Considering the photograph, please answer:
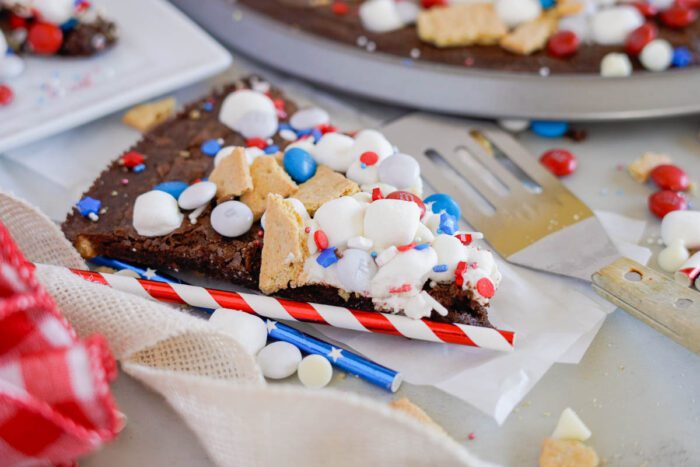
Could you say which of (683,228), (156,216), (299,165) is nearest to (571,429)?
(683,228)

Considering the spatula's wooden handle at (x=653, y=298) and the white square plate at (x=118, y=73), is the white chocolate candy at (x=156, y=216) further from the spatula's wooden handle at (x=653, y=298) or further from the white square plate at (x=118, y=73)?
the spatula's wooden handle at (x=653, y=298)

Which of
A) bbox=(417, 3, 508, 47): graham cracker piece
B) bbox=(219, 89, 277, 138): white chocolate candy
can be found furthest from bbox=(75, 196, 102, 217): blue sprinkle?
bbox=(417, 3, 508, 47): graham cracker piece

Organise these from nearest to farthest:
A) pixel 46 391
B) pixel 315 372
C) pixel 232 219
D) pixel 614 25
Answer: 1. pixel 46 391
2. pixel 315 372
3. pixel 232 219
4. pixel 614 25

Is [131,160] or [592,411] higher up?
[131,160]

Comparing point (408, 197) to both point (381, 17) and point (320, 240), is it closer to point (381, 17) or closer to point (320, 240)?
point (320, 240)

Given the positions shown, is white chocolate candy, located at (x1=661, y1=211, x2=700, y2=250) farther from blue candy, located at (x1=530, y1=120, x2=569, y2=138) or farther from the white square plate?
the white square plate

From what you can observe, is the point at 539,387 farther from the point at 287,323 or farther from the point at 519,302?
the point at 287,323
